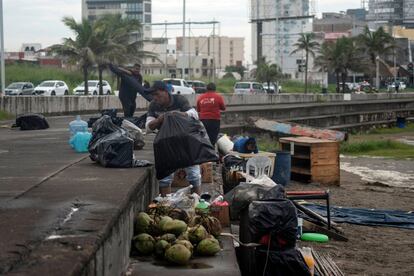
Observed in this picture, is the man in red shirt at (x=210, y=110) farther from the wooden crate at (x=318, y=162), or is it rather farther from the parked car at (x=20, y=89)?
the parked car at (x=20, y=89)

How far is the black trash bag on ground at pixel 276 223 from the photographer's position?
725 centimetres

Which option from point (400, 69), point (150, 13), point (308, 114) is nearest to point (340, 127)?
point (308, 114)

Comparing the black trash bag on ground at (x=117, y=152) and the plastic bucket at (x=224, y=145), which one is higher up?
the black trash bag on ground at (x=117, y=152)

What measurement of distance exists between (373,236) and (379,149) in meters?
18.7

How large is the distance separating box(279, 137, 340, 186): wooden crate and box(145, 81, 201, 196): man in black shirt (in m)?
7.47

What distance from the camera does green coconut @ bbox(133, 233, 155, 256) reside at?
7.24 metres

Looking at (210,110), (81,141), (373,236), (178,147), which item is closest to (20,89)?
(210,110)

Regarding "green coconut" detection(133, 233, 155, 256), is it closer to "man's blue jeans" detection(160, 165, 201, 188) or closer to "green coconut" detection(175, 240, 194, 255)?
"green coconut" detection(175, 240, 194, 255)

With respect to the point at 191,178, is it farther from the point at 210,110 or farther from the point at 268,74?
the point at 268,74

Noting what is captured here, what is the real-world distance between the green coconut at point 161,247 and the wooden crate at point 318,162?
10.8 meters

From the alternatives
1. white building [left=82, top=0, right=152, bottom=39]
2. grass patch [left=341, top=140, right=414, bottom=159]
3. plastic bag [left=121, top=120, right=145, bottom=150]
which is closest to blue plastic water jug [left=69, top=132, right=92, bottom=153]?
plastic bag [left=121, top=120, right=145, bottom=150]

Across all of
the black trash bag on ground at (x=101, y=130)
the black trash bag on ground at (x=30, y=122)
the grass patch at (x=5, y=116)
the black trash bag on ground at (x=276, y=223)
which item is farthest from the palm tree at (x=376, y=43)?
the black trash bag on ground at (x=276, y=223)

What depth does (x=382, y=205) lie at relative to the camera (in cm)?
1491

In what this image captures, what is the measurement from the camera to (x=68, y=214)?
6246 mm
